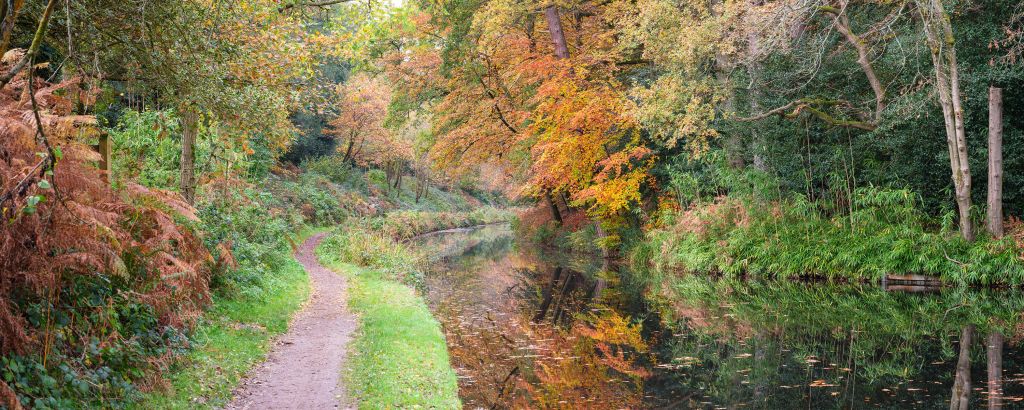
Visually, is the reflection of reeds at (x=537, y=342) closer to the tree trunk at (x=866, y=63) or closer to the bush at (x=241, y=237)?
the bush at (x=241, y=237)

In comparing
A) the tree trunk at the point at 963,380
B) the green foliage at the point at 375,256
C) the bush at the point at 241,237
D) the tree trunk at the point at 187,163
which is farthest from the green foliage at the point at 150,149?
the tree trunk at the point at 963,380

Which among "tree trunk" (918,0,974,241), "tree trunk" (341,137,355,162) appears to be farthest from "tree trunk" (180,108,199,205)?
"tree trunk" (341,137,355,162)

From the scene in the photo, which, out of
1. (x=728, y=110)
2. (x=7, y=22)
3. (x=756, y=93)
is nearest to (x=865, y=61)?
(x=756, y=93)

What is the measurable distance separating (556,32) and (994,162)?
13.6 meters

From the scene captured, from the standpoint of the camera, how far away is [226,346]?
8664 mm

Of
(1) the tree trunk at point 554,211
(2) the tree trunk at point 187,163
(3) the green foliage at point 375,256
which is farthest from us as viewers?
(1) the tree trunk at point 554,211

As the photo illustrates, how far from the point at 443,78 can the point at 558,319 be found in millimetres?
14410

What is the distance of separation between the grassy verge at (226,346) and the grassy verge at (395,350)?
122 cm

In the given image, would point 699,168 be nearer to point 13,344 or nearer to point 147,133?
Result: point 147,133

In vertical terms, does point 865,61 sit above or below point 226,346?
above

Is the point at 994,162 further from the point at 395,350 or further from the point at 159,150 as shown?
the point at 159,150

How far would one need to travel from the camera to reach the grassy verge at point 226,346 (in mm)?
6730

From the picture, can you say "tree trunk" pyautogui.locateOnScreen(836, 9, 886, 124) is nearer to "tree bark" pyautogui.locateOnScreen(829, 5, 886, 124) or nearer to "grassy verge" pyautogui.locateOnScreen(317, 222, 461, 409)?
"tree bark" pyautogui.locateOnScreen(829, 5, 886, 124)

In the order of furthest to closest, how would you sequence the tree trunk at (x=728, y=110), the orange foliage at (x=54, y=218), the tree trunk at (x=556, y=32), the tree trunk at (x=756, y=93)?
the tree trunk at (x=556, y=32), the tree trunk at (x=728, y=110), the tree trunk at (x=756, y=93), the orange foliage at (x=54, y=218)
